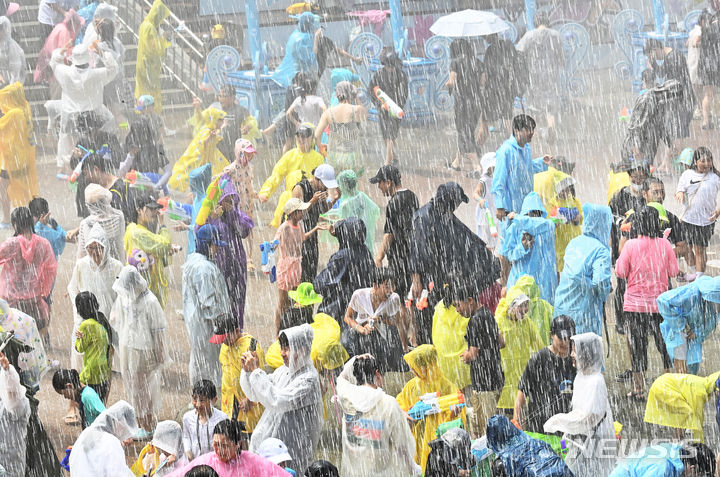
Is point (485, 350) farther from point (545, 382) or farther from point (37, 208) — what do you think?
point (37, 208)

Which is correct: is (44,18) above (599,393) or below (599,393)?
above

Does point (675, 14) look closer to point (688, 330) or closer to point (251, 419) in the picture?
point (688, 330)

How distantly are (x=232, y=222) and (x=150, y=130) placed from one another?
10.8ft

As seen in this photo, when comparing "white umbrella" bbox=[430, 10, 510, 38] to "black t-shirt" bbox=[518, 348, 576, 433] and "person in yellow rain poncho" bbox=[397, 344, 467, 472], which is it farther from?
"person in yellow rain poncho" bbox=[397, 344, 467, 472]

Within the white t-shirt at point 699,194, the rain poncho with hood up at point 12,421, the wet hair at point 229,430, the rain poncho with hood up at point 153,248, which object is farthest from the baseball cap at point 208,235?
the white t-shirt at point 699,194

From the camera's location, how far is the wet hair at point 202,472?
5.70 meters

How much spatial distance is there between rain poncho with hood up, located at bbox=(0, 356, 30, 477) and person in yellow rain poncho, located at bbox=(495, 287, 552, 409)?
10.8 feet

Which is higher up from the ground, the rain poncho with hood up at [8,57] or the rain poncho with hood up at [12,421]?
the rain poncho with hood up at [8,57]

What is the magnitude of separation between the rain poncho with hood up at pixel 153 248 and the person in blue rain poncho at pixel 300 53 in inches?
297

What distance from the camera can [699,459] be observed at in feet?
20.2

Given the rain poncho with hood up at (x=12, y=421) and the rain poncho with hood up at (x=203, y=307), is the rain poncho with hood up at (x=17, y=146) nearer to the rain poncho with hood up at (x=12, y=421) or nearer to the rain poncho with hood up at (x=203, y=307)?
the rain poncho with hood up at (x=203, y=307)

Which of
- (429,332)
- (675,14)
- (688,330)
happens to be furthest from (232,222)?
(675,14)

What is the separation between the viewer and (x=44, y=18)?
1794cm

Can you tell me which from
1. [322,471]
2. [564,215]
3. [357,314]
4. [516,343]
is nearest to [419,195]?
[564,215]
